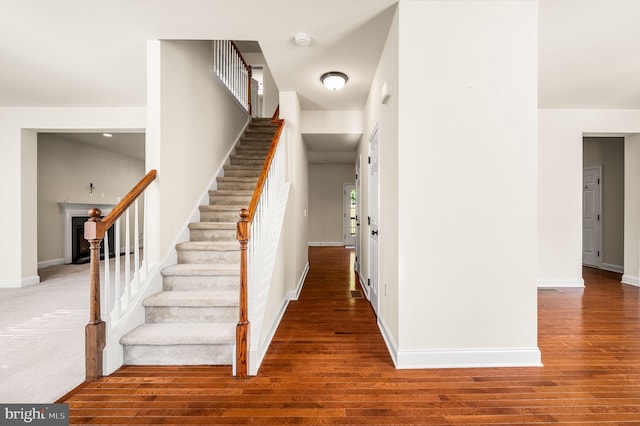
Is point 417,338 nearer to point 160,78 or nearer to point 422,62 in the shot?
point 422,62

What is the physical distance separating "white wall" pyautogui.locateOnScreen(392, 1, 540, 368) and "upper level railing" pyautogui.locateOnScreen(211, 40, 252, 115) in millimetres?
2746

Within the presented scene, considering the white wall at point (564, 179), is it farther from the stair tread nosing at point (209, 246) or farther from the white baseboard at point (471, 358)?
the stair tread nosing at point (209, 246)

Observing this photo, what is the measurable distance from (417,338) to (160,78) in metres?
3.08

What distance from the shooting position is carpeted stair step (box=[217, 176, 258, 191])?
3.83 metres

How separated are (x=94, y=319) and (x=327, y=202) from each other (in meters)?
7.48

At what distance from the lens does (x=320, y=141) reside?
4898 mm

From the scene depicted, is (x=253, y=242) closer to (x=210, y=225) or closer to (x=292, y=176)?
(x=210, y=225)

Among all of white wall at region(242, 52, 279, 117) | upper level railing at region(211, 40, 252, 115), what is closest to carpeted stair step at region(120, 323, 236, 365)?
upper level railing at region(211, 40, 252, 115)

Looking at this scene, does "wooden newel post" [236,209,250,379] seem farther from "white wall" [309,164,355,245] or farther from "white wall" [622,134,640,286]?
"white wall" [309,164,355,245]

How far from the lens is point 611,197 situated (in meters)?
5.41

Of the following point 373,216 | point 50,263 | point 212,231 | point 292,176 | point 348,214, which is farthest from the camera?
point 348,214

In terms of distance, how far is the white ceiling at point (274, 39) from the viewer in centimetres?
219

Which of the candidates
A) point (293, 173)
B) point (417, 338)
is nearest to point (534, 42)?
point (417, 338)

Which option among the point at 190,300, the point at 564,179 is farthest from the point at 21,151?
the point at 564,179
